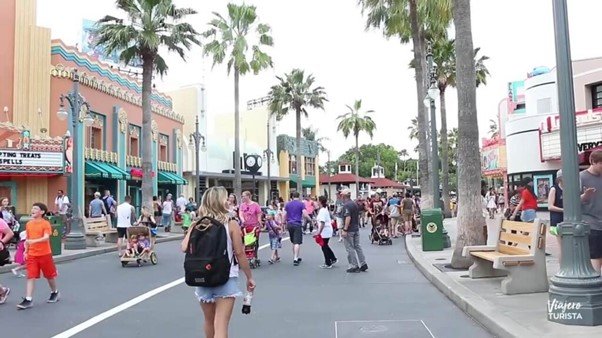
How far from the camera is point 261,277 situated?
12.2 m

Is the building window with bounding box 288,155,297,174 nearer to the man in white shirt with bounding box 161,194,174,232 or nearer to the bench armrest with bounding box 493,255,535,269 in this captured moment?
the man in white shirt with bounding box 161,194,174,232

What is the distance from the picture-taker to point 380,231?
20375mm

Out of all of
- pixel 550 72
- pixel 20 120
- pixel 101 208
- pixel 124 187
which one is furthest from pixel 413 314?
pixel 550 72

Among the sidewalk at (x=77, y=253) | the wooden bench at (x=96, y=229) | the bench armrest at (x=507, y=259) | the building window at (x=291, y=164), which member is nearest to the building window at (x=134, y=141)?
the wooden bench at (x=96, y=229)

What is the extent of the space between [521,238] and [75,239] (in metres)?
13.9

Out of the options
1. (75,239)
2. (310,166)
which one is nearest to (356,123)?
(310,166)

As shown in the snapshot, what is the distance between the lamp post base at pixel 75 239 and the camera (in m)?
18.1

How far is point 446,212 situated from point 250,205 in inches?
936

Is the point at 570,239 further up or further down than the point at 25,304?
further up

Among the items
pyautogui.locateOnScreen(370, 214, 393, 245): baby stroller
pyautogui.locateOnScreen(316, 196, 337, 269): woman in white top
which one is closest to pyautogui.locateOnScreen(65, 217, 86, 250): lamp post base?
pyautogui.locateOnScreen(316, 196, 337, 269): woman in white top

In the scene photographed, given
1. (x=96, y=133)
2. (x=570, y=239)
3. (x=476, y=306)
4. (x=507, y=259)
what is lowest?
(x=476, y=306)

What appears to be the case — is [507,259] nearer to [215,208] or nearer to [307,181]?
[215,208]

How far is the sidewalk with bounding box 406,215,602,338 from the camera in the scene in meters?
6.18

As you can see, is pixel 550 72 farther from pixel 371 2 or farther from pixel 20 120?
pixel 20 120
